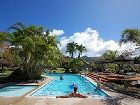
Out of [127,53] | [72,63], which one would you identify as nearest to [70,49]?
[72,63]

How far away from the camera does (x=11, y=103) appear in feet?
38.0

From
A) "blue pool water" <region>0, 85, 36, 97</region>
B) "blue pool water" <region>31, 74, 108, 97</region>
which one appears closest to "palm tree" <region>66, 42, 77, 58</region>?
"blue pool water" <region>31, 74, 108, 97</region>

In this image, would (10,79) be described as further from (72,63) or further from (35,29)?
(72,63)

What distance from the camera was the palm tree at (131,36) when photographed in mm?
17172

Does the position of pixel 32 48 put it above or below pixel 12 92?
above

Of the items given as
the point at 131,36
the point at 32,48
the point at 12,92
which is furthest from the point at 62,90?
the point at 131,36

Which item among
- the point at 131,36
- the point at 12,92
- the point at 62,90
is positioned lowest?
the point at 62,90

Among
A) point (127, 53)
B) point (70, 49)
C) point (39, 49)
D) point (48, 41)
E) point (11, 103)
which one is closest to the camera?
point (11, 103)

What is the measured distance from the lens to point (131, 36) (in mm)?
17500

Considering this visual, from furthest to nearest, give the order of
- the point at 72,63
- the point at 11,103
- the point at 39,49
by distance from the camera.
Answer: the point at 72,63 → the point at 39,49 → the point at 11,103

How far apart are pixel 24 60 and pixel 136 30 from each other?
1335 centimetres

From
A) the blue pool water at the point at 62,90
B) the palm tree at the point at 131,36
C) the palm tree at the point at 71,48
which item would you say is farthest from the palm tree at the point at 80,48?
the palm tree at the point at 131,36

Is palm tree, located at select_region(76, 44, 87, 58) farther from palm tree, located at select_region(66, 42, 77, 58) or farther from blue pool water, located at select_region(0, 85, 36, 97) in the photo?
blue pool water, located at select_region(0, 85, 36, 97)

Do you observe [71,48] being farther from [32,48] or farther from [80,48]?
[32,48]
